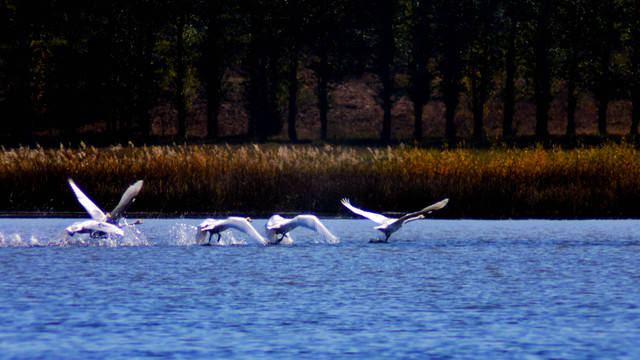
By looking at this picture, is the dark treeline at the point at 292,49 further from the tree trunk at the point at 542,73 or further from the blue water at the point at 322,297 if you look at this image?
the blue water at the point at 322,297

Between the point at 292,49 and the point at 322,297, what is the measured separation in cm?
Answer: 6307

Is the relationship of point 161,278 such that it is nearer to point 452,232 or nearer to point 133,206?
point 452,232

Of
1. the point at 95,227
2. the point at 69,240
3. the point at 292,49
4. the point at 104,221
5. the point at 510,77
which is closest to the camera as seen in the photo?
the point at 95,227

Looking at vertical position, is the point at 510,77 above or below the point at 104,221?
above

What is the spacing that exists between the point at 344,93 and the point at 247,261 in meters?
101

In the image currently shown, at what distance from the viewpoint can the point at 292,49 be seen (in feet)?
240

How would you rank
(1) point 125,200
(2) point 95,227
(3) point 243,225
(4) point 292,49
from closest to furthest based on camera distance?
(3) point 243,225, (2) point 95,227, (1) point 125,200, (4) point 292,49

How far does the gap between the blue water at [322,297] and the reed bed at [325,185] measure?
425 cm

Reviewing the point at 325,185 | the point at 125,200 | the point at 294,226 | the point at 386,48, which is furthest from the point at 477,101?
the point at 125,200

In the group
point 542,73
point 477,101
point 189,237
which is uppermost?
point 542,73

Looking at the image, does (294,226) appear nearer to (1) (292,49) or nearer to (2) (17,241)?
(2) (17,241)

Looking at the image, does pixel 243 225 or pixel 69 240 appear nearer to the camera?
pixel 243 225

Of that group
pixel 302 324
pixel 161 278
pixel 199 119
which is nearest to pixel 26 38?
pixel 199 119

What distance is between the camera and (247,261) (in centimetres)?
1491
